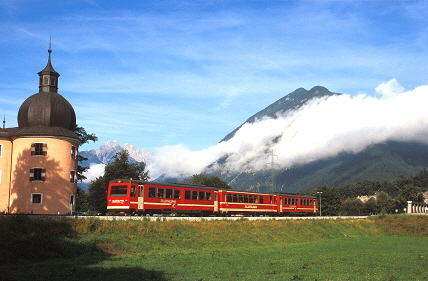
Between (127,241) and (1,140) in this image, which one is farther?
(1,140)

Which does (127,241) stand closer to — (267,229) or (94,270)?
(94,270)

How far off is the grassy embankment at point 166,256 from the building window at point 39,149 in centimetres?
1893

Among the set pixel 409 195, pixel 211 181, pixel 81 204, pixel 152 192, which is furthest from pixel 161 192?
pixel 409 195

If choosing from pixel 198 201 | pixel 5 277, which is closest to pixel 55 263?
pixel 5 277

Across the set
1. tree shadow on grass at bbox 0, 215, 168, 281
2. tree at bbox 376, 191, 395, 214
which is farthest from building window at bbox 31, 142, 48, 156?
tree at bbox 376, 191, 395, 214

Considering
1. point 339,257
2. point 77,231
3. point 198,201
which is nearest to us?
point 339,257

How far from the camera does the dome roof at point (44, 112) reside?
5272cm

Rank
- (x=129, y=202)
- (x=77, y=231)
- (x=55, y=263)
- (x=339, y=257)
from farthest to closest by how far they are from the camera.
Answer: (x=129, y=202)
(x=77, y=231)
(x=339, y=257)
(x=55, y=263)

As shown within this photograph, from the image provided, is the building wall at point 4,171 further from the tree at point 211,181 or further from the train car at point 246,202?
A: the tree at point 211,181

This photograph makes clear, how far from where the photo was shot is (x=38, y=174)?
5094cm

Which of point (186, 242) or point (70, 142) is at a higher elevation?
point (70, 142)

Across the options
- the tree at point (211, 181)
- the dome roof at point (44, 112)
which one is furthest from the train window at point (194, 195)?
the tree at point (211, 181)

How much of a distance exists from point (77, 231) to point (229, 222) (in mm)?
16763

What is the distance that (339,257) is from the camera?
30.3 metres
